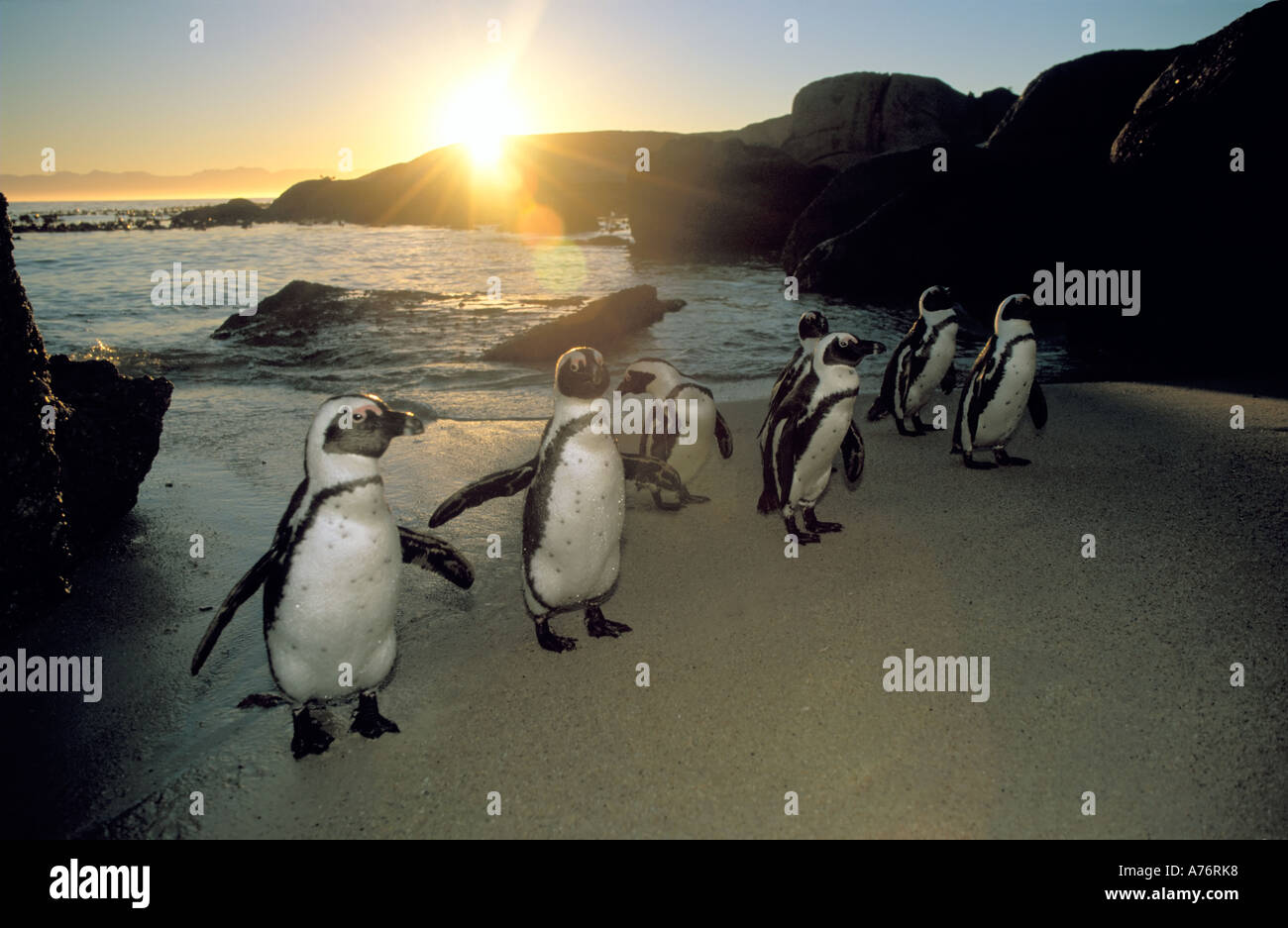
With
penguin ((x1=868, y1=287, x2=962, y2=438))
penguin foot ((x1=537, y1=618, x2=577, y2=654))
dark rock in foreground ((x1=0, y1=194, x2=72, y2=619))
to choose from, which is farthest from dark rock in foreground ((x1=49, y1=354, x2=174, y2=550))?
penguin ((x1=868, y1=287, x2=962, y2=438))

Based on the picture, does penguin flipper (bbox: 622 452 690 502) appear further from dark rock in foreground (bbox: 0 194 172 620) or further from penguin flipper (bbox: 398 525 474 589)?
dark rock in foreground (bbox: 0 194 172 620)

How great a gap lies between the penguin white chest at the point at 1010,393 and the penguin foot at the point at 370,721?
4.93 metres

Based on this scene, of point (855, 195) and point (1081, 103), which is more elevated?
point (1081, 103)

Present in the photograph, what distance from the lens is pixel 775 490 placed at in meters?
4.89

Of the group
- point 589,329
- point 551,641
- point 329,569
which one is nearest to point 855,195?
point 589,329

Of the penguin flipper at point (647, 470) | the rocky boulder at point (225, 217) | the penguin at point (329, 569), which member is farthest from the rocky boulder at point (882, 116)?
the rocky boulder at point (225, 217)

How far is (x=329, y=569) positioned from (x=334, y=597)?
0.37 ft

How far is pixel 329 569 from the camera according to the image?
9.33 ft

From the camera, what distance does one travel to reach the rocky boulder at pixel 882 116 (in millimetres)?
41812

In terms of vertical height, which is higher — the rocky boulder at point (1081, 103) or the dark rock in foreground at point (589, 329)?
the rocky boulder at point (1081, 103)

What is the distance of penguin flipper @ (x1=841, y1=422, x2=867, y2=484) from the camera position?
5.11 m

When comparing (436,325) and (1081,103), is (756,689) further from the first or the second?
(1081,103)

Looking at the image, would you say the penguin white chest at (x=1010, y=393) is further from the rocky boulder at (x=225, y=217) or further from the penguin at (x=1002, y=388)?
the rocky boulder at (x=225, y=217)
